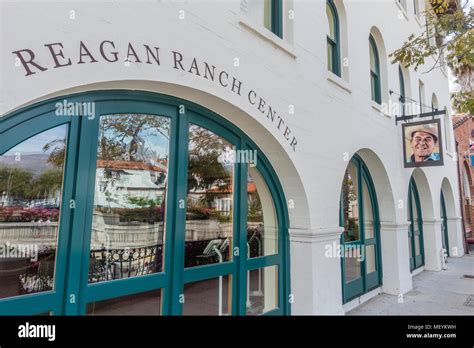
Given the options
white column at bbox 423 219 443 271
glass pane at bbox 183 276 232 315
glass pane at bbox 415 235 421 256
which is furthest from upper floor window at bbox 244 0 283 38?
white column at bbox 423 219 443 271

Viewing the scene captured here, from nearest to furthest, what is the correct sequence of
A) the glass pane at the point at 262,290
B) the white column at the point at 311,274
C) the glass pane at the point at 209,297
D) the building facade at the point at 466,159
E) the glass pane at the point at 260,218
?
the glass pane at the point at 209,297 < the glass pane at the point at 262,290 < the glass pane at the point at 260,218 < the white column at the point at 311,274 < the building facade at the point at 466,159

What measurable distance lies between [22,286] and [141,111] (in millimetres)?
1878

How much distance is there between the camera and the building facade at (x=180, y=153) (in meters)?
2.58

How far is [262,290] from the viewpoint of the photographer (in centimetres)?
464

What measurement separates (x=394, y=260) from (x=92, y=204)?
23.7 feet

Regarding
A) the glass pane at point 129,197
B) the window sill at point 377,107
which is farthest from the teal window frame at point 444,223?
the glass pane at point 129,197

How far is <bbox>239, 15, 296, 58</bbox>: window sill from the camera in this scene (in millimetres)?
4048

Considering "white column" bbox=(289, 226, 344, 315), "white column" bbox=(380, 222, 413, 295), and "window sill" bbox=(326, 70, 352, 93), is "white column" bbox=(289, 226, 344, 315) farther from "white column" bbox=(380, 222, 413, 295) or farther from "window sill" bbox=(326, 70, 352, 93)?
"white column" bbox=(380, 222, 413, 295)

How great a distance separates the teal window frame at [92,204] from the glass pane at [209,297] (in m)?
0.08

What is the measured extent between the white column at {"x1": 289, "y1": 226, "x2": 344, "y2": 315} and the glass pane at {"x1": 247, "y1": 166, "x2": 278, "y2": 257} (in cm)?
33

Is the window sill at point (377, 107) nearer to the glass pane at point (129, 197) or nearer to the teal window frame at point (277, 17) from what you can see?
the teal window frame at point (277, 17)

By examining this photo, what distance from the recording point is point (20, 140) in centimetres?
252

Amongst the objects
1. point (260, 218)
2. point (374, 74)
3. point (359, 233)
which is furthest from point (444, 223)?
point (260, 218)
